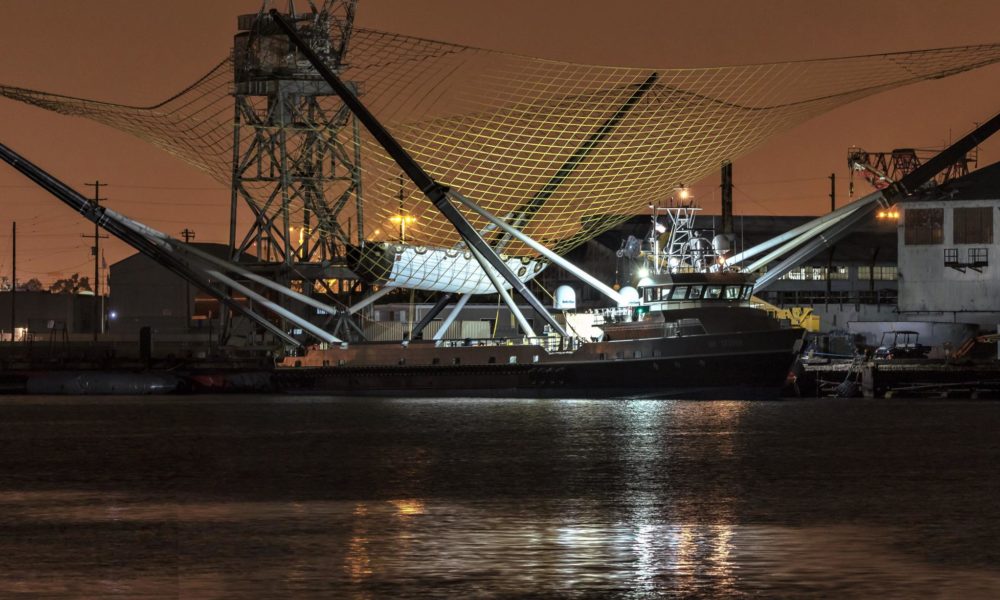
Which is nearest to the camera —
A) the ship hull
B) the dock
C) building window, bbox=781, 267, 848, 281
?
the ship hull

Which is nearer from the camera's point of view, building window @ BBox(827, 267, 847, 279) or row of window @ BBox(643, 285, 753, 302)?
row of window @ BBox(643, 285, 753, 302)

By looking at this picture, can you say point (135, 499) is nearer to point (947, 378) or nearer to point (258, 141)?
point (947, 378)

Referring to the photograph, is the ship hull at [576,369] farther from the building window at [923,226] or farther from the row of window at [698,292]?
the building window at [923,226]

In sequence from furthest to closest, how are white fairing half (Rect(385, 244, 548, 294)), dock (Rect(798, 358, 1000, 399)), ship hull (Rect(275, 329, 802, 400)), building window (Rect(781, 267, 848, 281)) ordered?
building window (Rect(781, 267, 848, 281)) < white fairing half (Rect(385, 244, 548, 294)) < dock (Rect(798, 358, 1000, 399)) < ship hull (Rect(275, 329, 802, 400))

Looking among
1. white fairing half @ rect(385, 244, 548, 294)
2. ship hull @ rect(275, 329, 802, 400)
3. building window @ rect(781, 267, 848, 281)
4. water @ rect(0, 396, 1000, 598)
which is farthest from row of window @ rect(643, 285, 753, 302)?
building window @ rect(781, 267, 848, 281)

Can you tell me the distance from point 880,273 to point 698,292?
70176 mm

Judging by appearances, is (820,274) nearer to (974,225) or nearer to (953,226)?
(953,226)

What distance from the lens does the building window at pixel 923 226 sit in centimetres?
9744

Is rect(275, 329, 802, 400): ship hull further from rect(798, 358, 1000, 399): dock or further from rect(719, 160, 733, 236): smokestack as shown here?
rect(719, 160, 733, 236): smokestack

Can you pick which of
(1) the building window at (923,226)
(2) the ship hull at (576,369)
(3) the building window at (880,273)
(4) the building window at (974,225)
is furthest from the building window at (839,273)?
(2) the ship hull at (576,369)

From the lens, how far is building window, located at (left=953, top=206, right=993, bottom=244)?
95.5m

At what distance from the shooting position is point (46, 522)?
26531 mm

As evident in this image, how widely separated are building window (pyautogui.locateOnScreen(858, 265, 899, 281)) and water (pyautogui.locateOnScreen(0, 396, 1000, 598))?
245ft

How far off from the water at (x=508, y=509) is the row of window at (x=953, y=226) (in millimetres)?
45611
